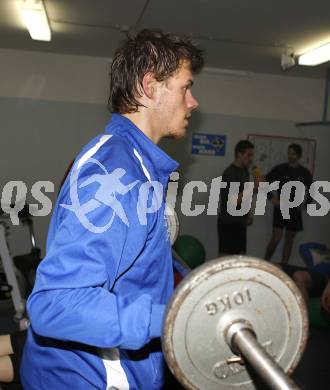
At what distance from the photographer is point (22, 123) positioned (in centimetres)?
426

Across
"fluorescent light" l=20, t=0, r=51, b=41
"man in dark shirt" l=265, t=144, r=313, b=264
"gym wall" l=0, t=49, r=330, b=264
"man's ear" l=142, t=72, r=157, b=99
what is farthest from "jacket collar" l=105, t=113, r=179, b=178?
"man in dark shirt" l=265, t=144, r=313, b=264

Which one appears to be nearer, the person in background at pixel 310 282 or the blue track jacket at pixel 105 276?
the blue track jacket at pixel 105 276

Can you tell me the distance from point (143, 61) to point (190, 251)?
3.22m

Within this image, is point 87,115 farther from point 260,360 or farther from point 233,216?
point 260,360

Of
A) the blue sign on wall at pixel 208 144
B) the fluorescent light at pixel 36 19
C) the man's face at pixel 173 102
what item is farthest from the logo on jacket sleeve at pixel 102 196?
the blue sign on wall at pixel 208 144

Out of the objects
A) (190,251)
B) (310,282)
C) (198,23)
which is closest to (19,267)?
(190,251)

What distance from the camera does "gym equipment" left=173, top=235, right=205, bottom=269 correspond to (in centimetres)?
412

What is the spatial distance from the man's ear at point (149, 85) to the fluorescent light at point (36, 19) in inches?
83.0

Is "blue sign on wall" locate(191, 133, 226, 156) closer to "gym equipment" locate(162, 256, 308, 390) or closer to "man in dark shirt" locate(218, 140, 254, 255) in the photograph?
"man in dark shirt" locate(218, 140, 254, 255)

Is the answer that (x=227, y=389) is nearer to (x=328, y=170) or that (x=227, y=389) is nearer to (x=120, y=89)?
(x=120, y=89)

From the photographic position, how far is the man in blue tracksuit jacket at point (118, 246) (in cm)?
66

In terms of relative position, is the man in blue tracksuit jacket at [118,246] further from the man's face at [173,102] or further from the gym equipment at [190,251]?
the gym equipment at [190,251]

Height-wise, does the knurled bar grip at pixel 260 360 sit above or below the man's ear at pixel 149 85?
below

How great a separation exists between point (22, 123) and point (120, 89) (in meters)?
3.47
